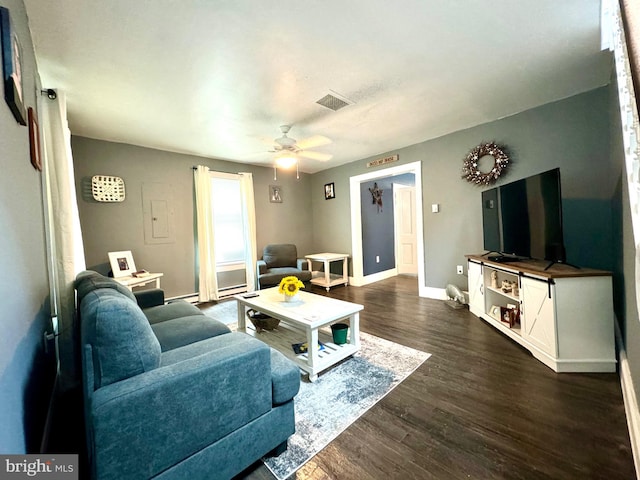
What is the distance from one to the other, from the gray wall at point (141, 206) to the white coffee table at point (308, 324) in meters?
1.99

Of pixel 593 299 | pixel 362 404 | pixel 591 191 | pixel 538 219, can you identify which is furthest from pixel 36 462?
pixel 591 191

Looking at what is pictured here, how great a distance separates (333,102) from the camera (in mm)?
2605

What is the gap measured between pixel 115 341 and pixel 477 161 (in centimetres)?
402

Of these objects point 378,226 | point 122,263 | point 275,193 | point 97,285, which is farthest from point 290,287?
point 378,226

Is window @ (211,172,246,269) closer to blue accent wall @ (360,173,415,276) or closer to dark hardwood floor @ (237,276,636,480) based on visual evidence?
blue accent wall @ (360,173,415,276)

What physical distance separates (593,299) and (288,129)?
3.28m

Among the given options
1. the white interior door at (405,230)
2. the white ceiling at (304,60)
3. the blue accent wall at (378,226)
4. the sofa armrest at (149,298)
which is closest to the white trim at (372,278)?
the blue accent wall at (378,226)

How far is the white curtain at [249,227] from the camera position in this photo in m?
4.71

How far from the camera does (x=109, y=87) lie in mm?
2234

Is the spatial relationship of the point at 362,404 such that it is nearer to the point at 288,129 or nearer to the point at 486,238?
the point at 486,238

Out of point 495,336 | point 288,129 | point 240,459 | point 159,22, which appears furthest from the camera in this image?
point 288,129

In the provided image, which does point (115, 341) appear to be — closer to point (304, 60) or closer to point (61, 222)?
point (61, 222)

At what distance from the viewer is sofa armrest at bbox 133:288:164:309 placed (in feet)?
8.29

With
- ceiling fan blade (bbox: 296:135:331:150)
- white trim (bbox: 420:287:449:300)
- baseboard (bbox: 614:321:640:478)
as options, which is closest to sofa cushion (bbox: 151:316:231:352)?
ceiling fan blade (bbox: 296:135:331:150)
